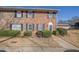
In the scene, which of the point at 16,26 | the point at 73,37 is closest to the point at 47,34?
the point at 73,37

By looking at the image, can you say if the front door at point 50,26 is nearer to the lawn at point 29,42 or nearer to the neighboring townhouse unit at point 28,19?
the neighboring townhouse unit at point 28,19

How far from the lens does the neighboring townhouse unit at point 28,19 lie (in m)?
17.3

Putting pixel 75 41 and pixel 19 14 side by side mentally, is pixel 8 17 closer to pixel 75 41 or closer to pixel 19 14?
pixel 19 14

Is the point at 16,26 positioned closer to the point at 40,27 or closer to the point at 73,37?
the point at 40,27

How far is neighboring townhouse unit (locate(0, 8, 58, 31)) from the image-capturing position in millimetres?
17312

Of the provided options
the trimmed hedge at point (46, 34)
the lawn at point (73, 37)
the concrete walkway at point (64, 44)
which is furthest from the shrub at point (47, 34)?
the lawn at point (73, 37)

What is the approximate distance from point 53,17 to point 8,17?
0.88m

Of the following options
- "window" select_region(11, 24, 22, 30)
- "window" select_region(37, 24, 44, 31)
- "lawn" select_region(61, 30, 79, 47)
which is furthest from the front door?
"window" select_region(11, 24, 22, 30)

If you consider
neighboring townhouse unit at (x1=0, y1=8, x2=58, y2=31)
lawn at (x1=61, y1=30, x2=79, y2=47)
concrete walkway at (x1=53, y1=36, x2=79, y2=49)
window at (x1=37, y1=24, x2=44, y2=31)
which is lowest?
concrete walkway at (x1=53, y1=36, x2=79, y2=49)

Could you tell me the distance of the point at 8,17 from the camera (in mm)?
17328

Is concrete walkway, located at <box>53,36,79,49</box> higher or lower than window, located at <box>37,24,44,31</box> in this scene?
lower

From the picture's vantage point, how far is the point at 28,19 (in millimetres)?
17328

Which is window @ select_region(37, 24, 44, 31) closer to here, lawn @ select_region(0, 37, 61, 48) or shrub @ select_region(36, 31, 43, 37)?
shrub @ select_region(36, 31, 43, 37)
